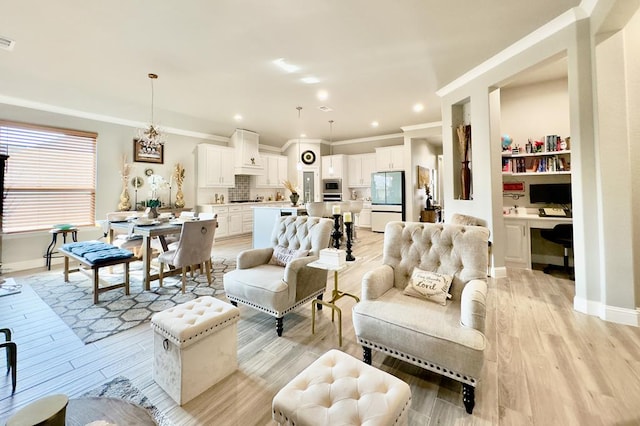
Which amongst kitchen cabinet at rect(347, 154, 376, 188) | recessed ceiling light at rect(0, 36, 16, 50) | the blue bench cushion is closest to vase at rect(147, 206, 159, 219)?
the blue bench cushion

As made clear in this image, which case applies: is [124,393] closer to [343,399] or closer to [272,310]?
[272,310]

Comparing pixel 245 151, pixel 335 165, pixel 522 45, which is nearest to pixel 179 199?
pixel 245 151

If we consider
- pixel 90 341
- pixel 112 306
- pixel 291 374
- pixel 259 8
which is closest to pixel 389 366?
pixel 291 374

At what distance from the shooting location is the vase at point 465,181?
414 cm

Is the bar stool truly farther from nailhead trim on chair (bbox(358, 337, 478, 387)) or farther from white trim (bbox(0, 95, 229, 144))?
nailhead trim on chair (bbox(358, 337, 478, 387))

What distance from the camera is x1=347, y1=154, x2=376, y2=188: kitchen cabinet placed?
830 centimetres

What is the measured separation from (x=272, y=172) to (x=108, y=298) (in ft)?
18.5

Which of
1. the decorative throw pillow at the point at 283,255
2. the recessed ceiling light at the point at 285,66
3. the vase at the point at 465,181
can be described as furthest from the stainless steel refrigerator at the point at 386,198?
the decorative throw pillow at the point at 283,255

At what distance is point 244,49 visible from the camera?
10.3 feet

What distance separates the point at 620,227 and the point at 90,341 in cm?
476

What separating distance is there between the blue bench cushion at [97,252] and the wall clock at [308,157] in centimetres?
596

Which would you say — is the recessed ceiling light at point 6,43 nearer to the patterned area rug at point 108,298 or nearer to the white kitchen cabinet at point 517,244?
the patterned area rug at point 108,298

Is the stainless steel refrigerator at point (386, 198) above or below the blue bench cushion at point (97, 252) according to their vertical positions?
above

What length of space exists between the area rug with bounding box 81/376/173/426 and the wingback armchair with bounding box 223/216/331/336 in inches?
37.2
